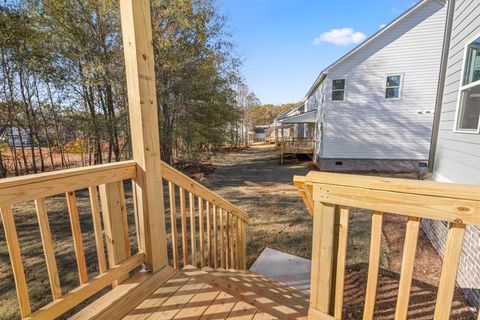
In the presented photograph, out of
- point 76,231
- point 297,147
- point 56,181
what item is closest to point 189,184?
point 76,231

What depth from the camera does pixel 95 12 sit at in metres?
7.53

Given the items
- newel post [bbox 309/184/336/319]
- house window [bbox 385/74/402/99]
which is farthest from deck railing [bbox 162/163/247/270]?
house window [bbox 385/74/402/99]

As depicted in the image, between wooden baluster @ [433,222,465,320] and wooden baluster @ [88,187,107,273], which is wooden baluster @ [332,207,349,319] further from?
wooden baluster @ [88,187,107,273]

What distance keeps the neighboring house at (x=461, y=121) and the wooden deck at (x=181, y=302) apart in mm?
2600

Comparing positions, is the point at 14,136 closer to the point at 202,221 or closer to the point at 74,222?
the point at 202,221

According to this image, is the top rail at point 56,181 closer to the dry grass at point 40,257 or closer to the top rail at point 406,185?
the top rail at point 406,185

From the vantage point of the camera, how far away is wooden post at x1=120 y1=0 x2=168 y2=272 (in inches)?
60.9

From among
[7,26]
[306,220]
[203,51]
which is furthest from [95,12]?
[306,220]

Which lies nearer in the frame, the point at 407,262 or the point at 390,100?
the point at 407,262

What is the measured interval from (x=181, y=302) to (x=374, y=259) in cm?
128

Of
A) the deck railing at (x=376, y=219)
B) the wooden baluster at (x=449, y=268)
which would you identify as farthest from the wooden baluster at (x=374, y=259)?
the wooden baluster at (x=449, y=268)

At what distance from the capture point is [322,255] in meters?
1.21

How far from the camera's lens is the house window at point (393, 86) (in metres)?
9.84

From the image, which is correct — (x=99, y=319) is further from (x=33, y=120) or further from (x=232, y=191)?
(x=33, y=120)
